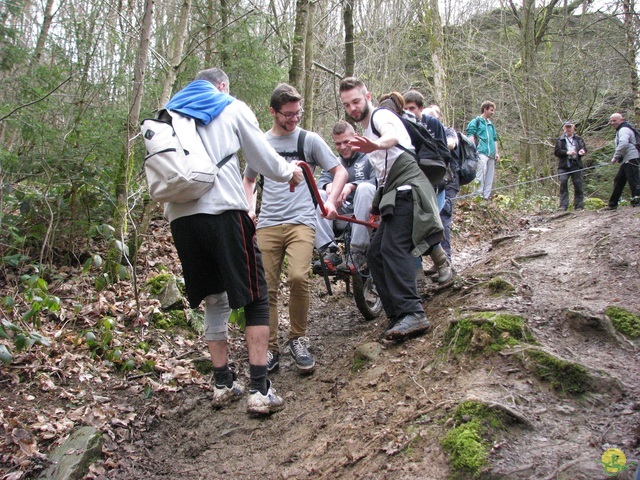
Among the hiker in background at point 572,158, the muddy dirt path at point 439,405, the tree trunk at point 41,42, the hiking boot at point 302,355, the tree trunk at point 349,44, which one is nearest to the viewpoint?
the muddy dirt path at point 439,405

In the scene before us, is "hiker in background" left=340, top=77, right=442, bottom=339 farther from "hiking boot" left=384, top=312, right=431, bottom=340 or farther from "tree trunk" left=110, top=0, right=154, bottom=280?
"tree trunk" left=110, top=0, right=154, bottom=280

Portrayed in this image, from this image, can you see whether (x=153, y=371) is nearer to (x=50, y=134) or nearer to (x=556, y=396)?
(x=50, y=134)

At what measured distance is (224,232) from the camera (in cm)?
343

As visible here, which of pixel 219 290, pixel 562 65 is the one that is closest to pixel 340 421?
pixel 219 290

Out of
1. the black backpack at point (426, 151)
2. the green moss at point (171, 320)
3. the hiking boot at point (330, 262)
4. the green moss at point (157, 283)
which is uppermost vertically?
the black backpack at point (426, 151)

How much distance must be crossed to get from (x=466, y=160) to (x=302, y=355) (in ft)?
12.0

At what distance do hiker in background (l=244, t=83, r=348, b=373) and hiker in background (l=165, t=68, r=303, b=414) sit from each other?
2.39ft

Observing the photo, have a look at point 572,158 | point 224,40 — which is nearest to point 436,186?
point 224,40

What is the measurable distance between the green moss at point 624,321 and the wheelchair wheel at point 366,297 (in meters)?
2.48

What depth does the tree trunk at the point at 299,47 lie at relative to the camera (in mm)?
8172

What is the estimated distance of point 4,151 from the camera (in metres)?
5.09

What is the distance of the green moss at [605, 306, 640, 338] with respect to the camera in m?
3.39

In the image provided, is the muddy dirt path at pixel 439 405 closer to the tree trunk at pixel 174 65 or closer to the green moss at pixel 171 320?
the green moss at pixel 171 320

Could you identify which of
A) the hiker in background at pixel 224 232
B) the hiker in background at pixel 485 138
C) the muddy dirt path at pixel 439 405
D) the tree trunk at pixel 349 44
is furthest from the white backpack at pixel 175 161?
the hiker in background at pixel 485 138
